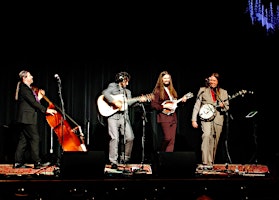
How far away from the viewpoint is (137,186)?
522 centimetres

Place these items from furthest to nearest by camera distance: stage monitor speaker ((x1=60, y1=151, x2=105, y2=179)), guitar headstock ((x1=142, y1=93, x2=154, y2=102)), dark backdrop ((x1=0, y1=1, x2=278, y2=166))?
1. dark backdrop ((x1=0, y1=1, x2=278, y2=166))
2. guitar headstock ((x1=142, y1=93, x2=154, y2=102))
3. stage monitor speaker ((x1=60, y1=151, x2=105, y2=179))

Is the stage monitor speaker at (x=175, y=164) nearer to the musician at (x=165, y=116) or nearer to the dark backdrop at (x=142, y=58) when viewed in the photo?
the musician at (x=165, y=116)

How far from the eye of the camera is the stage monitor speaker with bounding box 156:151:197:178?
5516mm

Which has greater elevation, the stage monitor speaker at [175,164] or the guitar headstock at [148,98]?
the guitar headstock at [148,98]

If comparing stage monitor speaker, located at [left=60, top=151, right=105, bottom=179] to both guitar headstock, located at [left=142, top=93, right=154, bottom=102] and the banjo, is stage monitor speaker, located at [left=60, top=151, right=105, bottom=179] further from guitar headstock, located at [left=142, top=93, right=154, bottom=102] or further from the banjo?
the banjo

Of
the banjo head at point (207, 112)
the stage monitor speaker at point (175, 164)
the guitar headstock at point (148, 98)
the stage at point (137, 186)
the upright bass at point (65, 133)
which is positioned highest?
the guitar headstock at point (148, 98)

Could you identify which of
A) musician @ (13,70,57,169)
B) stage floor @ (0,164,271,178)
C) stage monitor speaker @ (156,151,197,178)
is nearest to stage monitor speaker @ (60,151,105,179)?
stage floor @ (0,164,271,178)

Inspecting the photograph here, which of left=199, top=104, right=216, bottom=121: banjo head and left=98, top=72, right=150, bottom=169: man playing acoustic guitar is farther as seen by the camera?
left=199, top=104, right=216, bottom=121: banjo head

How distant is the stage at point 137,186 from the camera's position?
5004 millimetres

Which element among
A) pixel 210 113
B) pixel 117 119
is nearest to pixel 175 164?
pixel 117 119

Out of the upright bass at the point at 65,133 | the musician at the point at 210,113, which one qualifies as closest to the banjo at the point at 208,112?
the musician at the point at 210,113

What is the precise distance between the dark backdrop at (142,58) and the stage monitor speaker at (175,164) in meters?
3.79

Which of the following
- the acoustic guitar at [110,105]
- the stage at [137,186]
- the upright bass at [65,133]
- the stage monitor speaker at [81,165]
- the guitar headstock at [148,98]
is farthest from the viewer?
the guitar headstock at [148,98]

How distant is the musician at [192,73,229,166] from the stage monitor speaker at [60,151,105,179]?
352 centimetres
